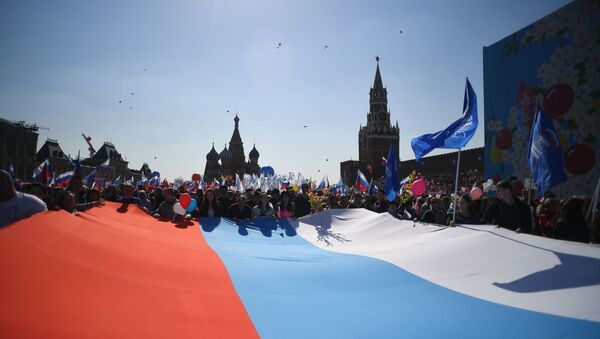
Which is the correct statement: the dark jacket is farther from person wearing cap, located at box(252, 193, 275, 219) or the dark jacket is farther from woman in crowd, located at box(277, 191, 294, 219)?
woman in crowd, located at box(277, 191, 294, 219)

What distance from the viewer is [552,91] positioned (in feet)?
46.2

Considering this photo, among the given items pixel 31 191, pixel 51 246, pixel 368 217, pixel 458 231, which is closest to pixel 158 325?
pixel 51 246

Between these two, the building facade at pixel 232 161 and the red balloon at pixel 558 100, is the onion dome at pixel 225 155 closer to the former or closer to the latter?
the building facade at pixel 232 161

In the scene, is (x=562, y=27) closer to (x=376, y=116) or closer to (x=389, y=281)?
(x=389, y=281)

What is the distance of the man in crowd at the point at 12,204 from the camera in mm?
3461

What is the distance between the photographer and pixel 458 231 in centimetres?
501

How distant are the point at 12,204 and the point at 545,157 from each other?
28.5 feet

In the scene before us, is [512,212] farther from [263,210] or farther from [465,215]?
[263,210]

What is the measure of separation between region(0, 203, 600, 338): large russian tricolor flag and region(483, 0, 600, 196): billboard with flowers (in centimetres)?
1155

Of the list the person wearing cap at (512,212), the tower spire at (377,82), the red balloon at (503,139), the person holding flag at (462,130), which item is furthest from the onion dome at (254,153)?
the person wearing cap at (512,212)

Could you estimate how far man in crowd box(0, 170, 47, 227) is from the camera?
3461 millimetres

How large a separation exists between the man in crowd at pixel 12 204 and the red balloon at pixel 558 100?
1704 cm

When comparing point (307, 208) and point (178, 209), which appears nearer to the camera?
point (178, 209)

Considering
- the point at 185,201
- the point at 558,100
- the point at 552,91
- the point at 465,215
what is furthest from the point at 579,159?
the point at 185,201
